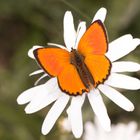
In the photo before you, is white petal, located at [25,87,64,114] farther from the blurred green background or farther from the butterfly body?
the blurred green background

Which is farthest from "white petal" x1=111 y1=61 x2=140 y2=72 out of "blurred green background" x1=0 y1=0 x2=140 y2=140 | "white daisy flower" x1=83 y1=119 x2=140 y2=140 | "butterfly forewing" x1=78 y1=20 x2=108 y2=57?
"white daisy flower" x1=83 y1=119 x2=140 y2=140

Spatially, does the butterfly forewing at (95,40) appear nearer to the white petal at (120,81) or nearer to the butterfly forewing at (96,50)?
the butterfly forewing at (96,50)

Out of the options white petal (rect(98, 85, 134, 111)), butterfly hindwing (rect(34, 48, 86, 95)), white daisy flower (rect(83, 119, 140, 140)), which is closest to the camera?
butterfly hindwing (rect(34, 48, 86, 95))

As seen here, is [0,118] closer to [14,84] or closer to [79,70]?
[14,84]

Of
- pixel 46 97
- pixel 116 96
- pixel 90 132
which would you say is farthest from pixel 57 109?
pixel 90 132

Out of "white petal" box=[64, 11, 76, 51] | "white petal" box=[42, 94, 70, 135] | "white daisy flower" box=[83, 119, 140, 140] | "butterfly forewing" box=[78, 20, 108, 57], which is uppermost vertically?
"white petal" box=[64, 11, 76, 51]

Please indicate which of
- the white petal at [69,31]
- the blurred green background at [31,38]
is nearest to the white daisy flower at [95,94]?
the white petal at [69,31]
